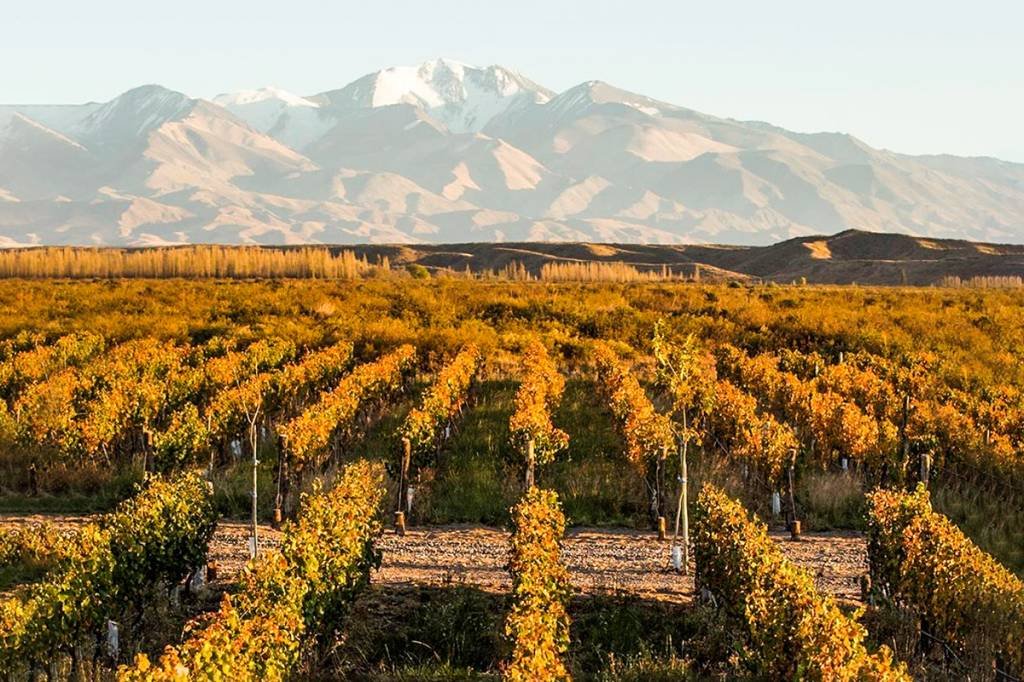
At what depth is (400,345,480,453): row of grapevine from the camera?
20281 millimetres

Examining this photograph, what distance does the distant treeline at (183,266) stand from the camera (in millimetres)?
93500

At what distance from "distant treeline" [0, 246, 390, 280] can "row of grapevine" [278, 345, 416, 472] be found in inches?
2567

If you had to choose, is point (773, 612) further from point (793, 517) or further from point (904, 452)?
point (904, 452)

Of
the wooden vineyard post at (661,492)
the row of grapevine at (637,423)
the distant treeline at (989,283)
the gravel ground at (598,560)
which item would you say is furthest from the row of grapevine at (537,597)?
the distant treeline at (989,283)

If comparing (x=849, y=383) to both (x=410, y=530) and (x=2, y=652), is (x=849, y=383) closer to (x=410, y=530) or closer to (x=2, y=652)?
(x=410, y=530)

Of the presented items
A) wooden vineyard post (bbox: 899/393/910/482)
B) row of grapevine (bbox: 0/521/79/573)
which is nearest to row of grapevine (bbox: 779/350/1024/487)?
A: wooden vineyard post (bbox: 899/393/910/482)

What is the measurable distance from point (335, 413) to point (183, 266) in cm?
8152

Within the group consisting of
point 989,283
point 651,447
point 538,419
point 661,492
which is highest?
point 989,283

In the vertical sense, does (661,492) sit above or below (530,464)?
below

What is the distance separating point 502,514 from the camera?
63.0ft

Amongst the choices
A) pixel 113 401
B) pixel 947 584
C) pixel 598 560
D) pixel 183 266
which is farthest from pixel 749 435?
pixel 183 266

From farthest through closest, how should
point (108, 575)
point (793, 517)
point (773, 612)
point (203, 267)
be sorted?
point (203, 267) → point (793, 517) → point (108, 575) → point (773, 612)

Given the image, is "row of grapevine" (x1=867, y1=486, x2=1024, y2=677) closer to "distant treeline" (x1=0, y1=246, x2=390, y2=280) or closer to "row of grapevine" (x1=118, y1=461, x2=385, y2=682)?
"row of grapevine" (x1=118, y1=461, x2=385, y2=682)

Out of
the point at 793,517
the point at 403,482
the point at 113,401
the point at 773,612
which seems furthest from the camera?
the point at 113,401
